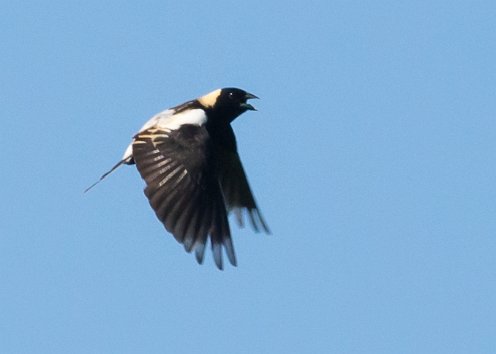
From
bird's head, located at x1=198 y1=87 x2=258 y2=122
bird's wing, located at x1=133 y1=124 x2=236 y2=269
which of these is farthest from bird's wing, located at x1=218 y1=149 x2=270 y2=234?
bird's wing, located at x1=133 y1=124 x2=236 y2=269

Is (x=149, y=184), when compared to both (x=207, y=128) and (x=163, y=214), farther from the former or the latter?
(x=207, y=128)

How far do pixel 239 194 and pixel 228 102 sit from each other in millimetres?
934

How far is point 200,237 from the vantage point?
34.5 ft

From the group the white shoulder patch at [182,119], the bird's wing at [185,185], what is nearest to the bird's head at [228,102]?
the white shoulder patch at [182,119]

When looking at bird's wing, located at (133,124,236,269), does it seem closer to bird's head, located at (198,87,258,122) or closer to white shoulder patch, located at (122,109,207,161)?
white shoulder patch, located at (122,109,207,161)

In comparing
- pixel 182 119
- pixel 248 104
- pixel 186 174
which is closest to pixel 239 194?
pixel 248 104

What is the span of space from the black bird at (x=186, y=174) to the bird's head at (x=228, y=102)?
0.18 ft

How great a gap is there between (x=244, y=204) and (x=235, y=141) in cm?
63

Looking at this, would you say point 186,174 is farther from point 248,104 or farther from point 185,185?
point 248,104

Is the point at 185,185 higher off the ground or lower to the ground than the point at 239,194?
lower

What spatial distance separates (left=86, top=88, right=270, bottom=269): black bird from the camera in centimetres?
1055

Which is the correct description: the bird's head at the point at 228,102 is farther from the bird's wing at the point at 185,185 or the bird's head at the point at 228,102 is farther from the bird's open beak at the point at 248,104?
the bird's wing at the point at 185,185

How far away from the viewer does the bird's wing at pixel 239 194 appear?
1261 centimetres

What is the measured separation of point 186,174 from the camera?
10914mm
